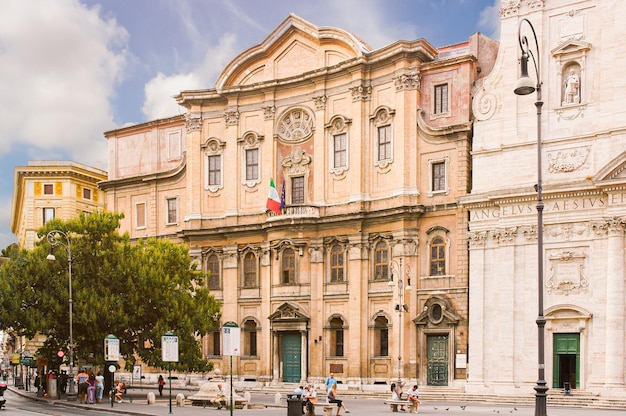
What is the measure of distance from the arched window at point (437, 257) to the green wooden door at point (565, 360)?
765cm

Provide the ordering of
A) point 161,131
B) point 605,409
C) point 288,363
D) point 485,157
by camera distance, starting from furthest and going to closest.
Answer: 1. point 161,131
2. point 288,363
3. point 485,157
4. point 605,409

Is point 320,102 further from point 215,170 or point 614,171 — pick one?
point 614,171

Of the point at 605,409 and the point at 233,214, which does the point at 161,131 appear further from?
the point at 605,409

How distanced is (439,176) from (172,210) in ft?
69.1

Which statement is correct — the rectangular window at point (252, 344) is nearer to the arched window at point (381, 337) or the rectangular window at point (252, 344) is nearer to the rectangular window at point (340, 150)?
the arched window at point (381, 337)

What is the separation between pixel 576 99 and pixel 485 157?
5.56 metres

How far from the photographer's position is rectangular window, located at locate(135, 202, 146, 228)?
6097cm

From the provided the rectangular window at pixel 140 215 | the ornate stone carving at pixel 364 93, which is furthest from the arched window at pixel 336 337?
the rectangular window at pixel 140 215

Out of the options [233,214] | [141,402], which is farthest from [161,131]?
[141,402]

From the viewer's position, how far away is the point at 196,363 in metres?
45.1

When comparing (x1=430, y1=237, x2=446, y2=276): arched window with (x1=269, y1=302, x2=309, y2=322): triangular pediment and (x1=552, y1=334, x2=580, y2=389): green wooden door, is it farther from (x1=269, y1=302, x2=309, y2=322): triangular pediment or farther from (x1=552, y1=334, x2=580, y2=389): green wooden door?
(x1=269, y1=302, x2=309, y2=322): triangular pediment

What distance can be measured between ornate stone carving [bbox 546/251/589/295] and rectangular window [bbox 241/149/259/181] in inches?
838

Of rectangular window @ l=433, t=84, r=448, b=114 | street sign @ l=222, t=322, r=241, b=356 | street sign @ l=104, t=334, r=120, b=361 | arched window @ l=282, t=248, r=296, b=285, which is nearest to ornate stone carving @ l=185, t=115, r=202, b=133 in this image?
arched window @ l=282, t=248, r=296, b=285

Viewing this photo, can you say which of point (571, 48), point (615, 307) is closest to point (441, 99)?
point (571, 48)
